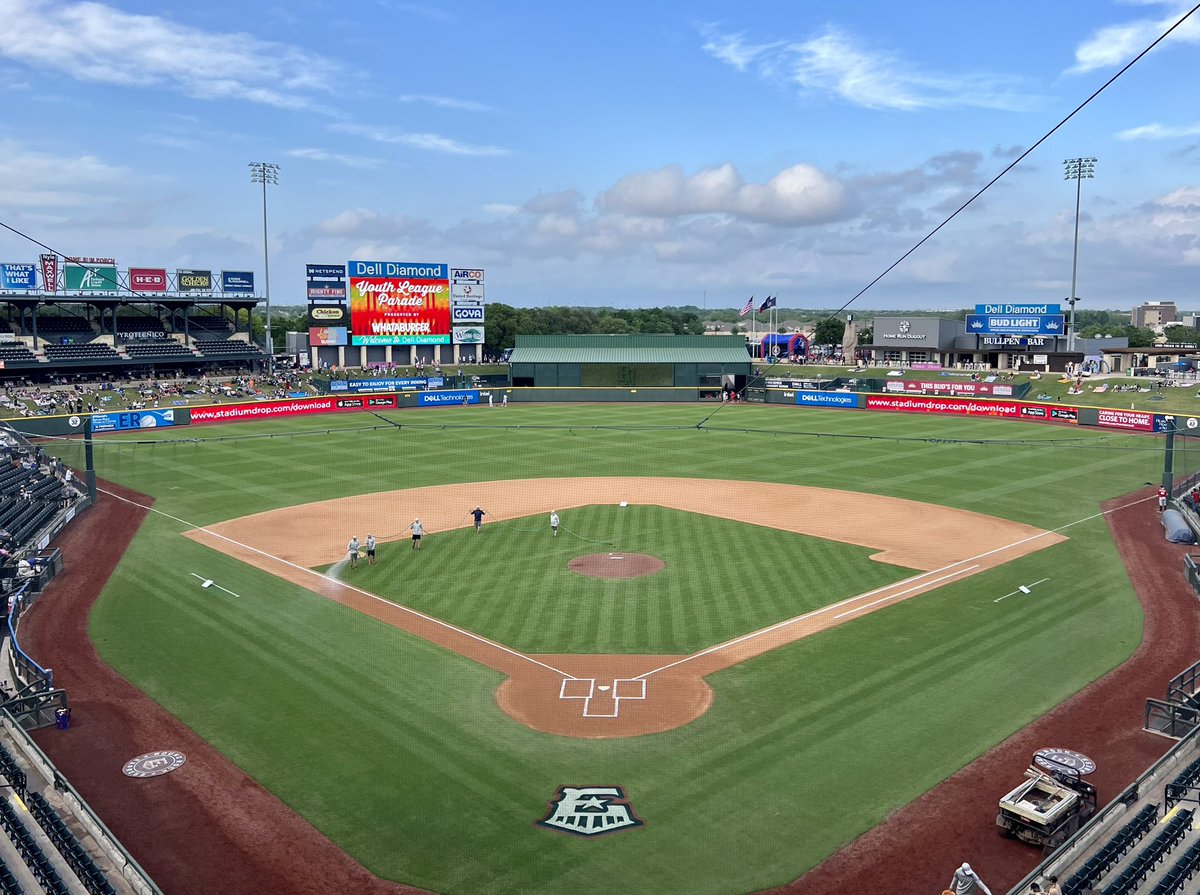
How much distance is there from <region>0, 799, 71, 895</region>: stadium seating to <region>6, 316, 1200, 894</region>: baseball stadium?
0.91m

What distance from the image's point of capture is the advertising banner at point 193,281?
9325 centimetres

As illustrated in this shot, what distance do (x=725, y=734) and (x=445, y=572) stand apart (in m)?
13.9

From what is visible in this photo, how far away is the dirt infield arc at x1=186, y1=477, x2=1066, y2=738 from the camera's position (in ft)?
62.5

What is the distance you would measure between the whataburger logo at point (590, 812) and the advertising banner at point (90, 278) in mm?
88182

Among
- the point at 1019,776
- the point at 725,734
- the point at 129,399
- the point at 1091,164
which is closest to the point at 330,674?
the point at 725,734

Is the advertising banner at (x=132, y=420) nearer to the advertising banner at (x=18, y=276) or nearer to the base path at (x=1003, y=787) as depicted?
the advertising banner at (x=18, y=276)

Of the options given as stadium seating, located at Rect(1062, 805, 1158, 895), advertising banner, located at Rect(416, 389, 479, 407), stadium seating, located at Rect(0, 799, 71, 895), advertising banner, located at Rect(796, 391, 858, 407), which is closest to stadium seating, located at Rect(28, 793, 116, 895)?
stadium seating, located at Rect(0, 799, 71, 895)

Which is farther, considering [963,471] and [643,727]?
[963,471]

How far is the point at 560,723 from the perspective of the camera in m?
18.0

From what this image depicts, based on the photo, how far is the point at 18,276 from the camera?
81875mm

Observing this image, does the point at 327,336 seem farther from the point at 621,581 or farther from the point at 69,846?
the point at 69,846

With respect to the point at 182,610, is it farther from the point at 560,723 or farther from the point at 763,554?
the point at 763,554

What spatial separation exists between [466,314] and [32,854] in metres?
102

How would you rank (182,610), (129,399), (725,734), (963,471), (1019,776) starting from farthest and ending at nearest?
1. (129,399)
2. (963,471)
3. (182,610)
4. (725,734)
5. (1019,776)
